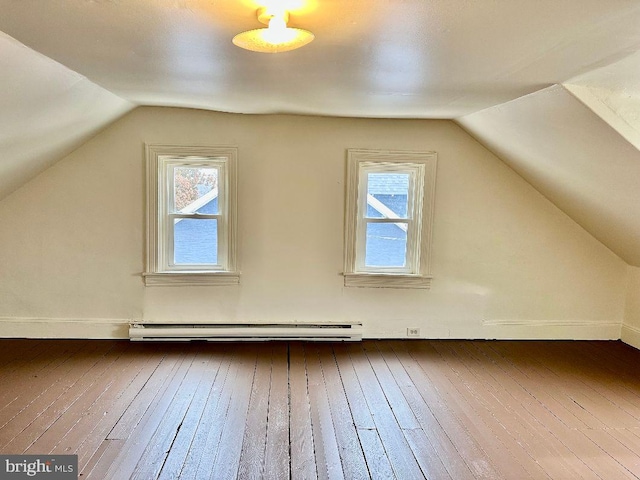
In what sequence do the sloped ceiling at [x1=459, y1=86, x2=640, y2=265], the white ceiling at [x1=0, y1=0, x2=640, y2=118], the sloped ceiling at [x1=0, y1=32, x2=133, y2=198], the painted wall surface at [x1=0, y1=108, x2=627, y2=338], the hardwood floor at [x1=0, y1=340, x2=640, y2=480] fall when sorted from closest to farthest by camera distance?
the white ceiling at [x1=0, y1=0, x2=640, y2=118] → the sloped ceiling at [x1=0, y1=32, x2=133, y2=198] → the hardwood floor at [x1=0, y1=340, x2=640, y2=480] → the sloped ceiling at [x1=459, y1=86, x2=640, y2=265] → the painted wall surface at [x1=0, y1=108, x2=627, y2=338]

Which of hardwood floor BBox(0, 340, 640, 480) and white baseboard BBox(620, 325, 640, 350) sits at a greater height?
white baseboard BBox(620, 325, 640, 350)

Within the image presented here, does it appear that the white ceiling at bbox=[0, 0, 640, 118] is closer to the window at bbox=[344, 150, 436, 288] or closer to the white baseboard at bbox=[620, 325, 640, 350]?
the window at bbox=[344, 150, 436, 288]

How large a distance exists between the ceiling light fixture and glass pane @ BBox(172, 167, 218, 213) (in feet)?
7.98

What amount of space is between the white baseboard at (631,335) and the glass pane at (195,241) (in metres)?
3.84

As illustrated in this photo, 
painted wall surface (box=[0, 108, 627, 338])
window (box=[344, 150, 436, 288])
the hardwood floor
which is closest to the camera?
the hardwood floor

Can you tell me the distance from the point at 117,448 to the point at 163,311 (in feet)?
5.66

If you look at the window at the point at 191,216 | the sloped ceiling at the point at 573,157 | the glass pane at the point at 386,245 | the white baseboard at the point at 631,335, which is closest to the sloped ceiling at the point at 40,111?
the window at the point at 191,216

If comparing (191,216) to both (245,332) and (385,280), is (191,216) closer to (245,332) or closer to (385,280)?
(245,332)

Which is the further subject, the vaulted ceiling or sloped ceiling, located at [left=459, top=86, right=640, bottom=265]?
sloped ceiling, located at [left=459, top=86, right=640, bottom=265]

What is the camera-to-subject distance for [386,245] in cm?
418

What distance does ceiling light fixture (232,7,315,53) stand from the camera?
5.20 feet

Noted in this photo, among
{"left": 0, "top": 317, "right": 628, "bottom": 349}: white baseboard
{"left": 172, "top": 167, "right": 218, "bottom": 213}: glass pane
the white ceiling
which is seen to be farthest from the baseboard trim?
{"left": 172, "top": 167, "right": 218, "bottom": 213}: glass pane

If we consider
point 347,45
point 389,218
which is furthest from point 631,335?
point 347,45

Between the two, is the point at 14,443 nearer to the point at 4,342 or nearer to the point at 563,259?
the point at 4,342
